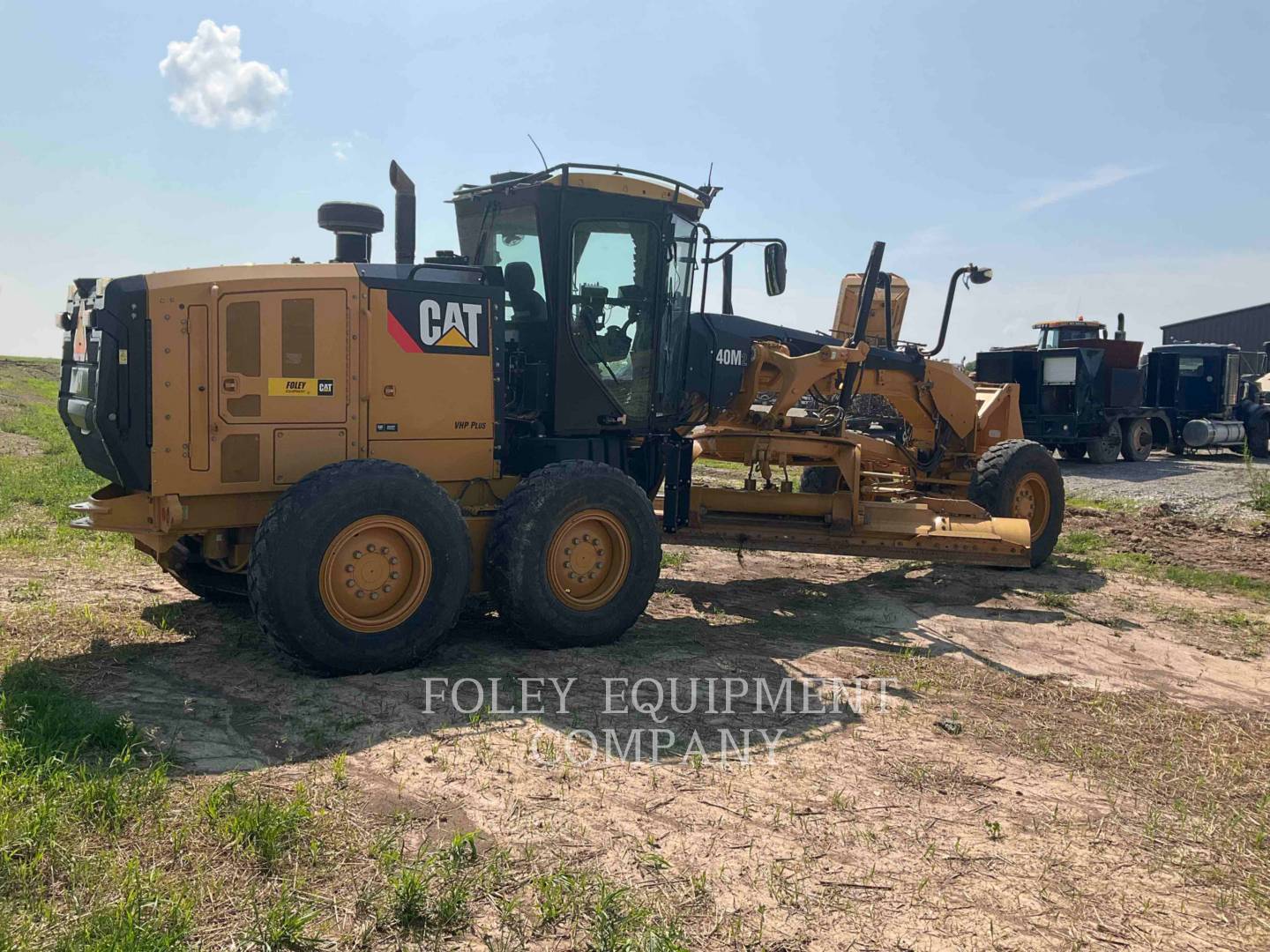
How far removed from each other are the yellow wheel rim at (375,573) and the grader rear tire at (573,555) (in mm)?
587

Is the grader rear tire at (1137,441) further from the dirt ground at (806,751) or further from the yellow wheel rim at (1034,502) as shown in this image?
the dirt ground at (806,751)

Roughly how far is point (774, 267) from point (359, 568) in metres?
3.82

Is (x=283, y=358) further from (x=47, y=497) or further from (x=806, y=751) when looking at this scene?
(x=47, y=497)

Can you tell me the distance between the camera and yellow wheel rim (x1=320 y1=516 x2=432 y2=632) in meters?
5.45

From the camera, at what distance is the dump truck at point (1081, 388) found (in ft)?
69.3

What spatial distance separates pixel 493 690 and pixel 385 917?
231cm

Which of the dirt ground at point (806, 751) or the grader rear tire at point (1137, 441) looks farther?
the grader rear tire at point (1137, 441)

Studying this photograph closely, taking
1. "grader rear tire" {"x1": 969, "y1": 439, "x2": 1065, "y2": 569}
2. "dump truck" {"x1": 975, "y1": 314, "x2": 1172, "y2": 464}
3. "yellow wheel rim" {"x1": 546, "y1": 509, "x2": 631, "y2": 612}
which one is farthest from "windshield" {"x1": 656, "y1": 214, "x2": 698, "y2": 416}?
"dump truck" {"x1": 975, "y1": 314, "x2": 1172, "y2": 464}

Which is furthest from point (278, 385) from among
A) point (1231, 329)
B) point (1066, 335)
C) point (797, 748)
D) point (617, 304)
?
point (1231, 329)

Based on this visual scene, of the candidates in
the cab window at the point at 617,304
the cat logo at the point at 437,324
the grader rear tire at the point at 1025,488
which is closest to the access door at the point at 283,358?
the cat logo at the point at 437,324

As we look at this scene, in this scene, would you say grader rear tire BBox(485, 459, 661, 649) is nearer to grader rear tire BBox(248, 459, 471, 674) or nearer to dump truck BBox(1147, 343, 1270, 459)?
grader rear tire BBox(248, 459, 471, 674)

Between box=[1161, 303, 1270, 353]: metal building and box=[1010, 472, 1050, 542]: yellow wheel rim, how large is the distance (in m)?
34.3

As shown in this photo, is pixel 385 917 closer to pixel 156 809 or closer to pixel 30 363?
pixel 156 809

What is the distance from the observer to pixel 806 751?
476cm
